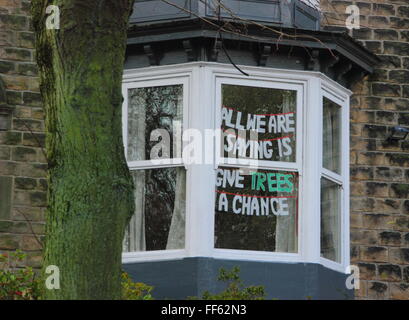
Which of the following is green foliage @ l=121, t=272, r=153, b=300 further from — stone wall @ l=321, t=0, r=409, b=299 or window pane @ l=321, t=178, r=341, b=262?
stone wall @ l=321, t=0, r=409, b=299

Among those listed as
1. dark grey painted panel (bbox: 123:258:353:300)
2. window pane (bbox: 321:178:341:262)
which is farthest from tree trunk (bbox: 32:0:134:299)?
window pane (bbox: 321:178:341:262)

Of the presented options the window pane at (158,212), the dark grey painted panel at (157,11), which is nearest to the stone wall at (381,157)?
the dark grey painted panel at (157,11)

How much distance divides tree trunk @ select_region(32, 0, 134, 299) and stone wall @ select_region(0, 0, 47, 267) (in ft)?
14.5

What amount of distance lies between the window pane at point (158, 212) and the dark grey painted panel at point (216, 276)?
292 mm

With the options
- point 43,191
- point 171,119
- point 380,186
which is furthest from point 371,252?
point 43,191

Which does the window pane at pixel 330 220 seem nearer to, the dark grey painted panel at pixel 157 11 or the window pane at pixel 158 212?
the window pane at pixel 158 212

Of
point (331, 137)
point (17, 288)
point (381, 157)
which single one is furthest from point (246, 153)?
point (17, 288)

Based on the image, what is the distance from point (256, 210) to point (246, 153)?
0.64m

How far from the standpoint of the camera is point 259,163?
11.4 metres

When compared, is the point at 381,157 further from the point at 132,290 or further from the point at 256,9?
the point at 132,290

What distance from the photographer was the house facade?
11102mm

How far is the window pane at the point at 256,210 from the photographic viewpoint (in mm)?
11164

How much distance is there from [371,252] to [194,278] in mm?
2418
